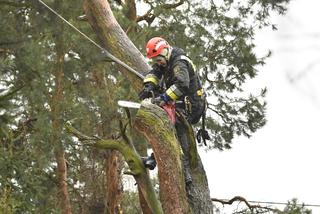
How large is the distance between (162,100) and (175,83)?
0.61 feet

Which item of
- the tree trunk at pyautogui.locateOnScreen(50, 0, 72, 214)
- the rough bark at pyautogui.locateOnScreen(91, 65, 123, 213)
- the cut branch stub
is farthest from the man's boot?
the rough bark at pyautogui.locateOnScreen(91, 65, 123, 213)

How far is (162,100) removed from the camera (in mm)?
4965

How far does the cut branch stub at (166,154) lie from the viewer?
4738 mm

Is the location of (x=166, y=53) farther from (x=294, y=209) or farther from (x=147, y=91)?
(x=294, y=209)

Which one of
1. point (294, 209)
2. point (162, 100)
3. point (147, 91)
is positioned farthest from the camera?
point (294, 209)

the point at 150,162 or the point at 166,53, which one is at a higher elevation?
the point at 166,53

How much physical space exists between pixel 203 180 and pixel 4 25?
5.47 meters

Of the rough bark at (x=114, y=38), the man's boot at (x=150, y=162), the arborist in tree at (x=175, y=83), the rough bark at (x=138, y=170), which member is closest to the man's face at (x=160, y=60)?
the arborist in tree at (x=175, y=83)

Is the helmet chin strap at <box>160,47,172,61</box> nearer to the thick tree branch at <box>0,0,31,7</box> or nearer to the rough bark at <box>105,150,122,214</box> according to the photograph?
the thick tree branch at <box>0,0,31,7</box>

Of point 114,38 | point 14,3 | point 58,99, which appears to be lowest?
point 114,38

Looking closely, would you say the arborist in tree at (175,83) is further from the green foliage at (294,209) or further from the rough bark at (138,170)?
the green foliage at (294,209)

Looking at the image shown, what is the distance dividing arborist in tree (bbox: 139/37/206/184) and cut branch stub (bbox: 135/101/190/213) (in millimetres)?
138

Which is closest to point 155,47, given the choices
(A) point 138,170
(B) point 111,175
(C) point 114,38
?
(A) point 138,170

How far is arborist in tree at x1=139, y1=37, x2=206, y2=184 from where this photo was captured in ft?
16.4
